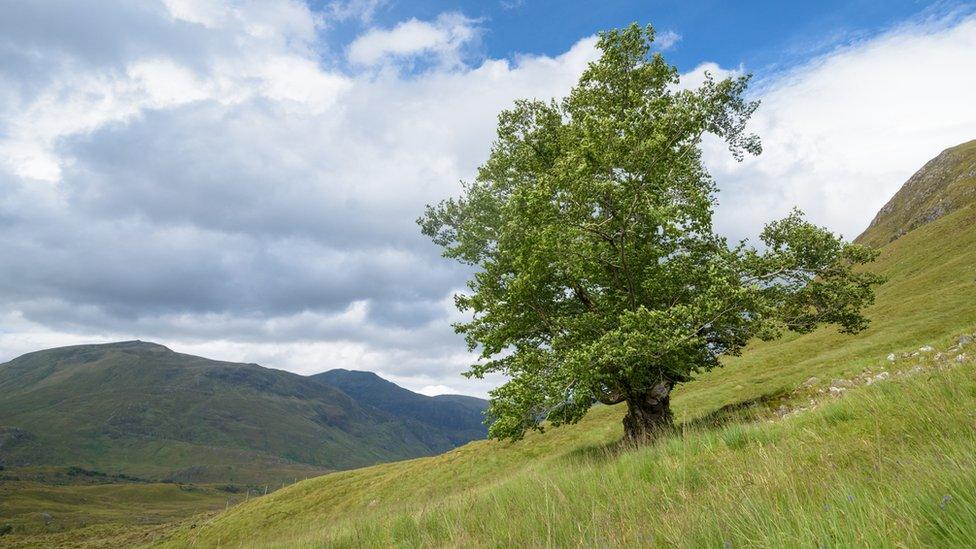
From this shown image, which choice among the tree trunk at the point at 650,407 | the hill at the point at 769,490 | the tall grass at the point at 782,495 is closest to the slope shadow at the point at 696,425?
the hill at the point at 769,490

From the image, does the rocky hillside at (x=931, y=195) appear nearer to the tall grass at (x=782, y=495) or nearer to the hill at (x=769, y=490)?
the hill at (x=769, y=490)

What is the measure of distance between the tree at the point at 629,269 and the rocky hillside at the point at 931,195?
139 m

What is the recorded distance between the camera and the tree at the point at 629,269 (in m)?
19.2

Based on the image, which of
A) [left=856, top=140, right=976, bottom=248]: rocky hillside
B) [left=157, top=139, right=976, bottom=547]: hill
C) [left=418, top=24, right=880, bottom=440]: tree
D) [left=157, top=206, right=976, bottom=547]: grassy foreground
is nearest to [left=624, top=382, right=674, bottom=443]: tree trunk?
[left=418, top=24, right=880, bottom=440]: tree

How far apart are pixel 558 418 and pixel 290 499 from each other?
51030 mm

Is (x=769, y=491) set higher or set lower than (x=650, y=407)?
higher

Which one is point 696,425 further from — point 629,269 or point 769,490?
point 769,490

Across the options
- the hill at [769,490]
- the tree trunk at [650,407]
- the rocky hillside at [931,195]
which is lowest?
the tree trunk at [650,407]

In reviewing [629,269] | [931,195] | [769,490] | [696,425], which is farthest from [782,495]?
[931,195]

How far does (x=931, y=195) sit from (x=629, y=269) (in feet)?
608

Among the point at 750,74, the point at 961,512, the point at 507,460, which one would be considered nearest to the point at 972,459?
the point at 961,512

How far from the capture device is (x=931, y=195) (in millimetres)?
150750

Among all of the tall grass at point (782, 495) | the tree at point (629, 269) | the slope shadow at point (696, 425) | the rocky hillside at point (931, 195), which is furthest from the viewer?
the rocky hillside at point (931, 195)

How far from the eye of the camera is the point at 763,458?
6.56 m
